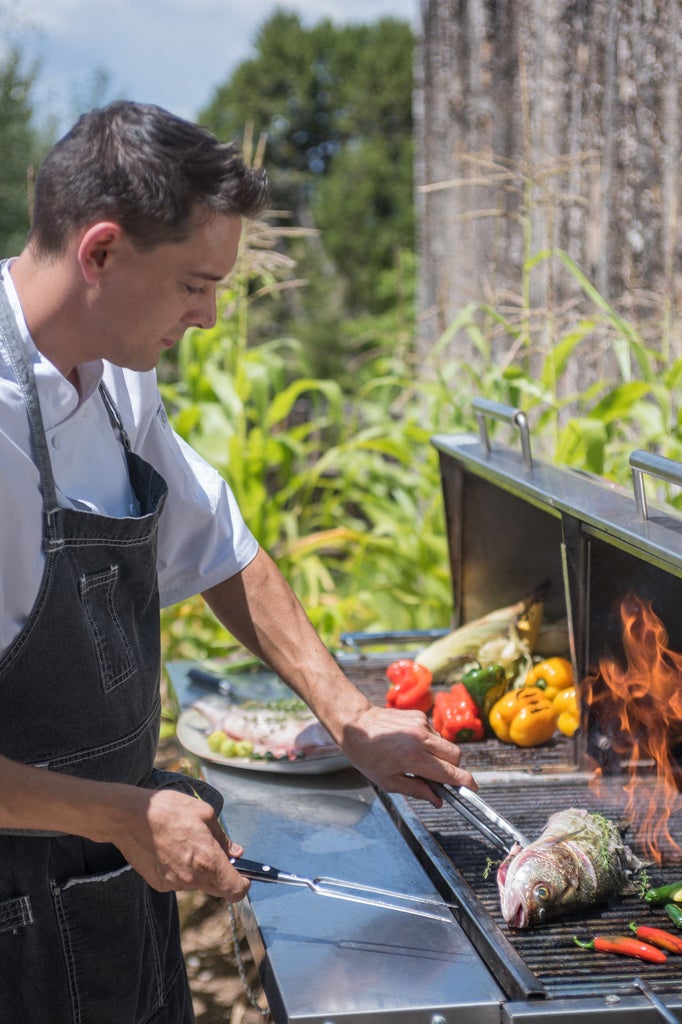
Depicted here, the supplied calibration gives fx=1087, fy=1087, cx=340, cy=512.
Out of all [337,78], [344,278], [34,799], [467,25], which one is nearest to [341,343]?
[344,278]

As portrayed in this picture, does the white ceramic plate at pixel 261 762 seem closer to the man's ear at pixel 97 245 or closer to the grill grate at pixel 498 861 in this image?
the grill grate at pixel 498 861

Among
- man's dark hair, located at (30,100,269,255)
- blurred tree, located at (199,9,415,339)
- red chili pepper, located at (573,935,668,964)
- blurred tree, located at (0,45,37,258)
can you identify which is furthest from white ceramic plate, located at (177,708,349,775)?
blurred tree, located at (199,9,415,339)

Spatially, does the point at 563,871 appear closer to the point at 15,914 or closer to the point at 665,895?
the point at 665,895

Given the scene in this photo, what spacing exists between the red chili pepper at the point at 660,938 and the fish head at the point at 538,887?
106mm

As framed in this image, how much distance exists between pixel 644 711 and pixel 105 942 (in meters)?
1.15

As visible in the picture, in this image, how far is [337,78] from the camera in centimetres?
2267

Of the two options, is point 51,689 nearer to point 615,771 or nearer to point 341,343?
point 615,771

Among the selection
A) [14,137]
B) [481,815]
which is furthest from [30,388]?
[14,137]

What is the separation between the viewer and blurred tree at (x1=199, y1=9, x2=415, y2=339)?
62.5ft

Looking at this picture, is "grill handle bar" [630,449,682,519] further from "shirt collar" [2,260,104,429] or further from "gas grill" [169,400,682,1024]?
"shirt collar" [2,260,104,429]

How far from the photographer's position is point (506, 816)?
200 cm

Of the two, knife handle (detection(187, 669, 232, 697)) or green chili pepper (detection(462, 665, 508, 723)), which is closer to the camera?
green chili pepper (detection(462, 665, 508, 723))

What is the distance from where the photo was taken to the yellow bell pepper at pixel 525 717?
2.40 metres

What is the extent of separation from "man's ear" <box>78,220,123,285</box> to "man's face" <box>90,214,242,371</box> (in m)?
0.01
